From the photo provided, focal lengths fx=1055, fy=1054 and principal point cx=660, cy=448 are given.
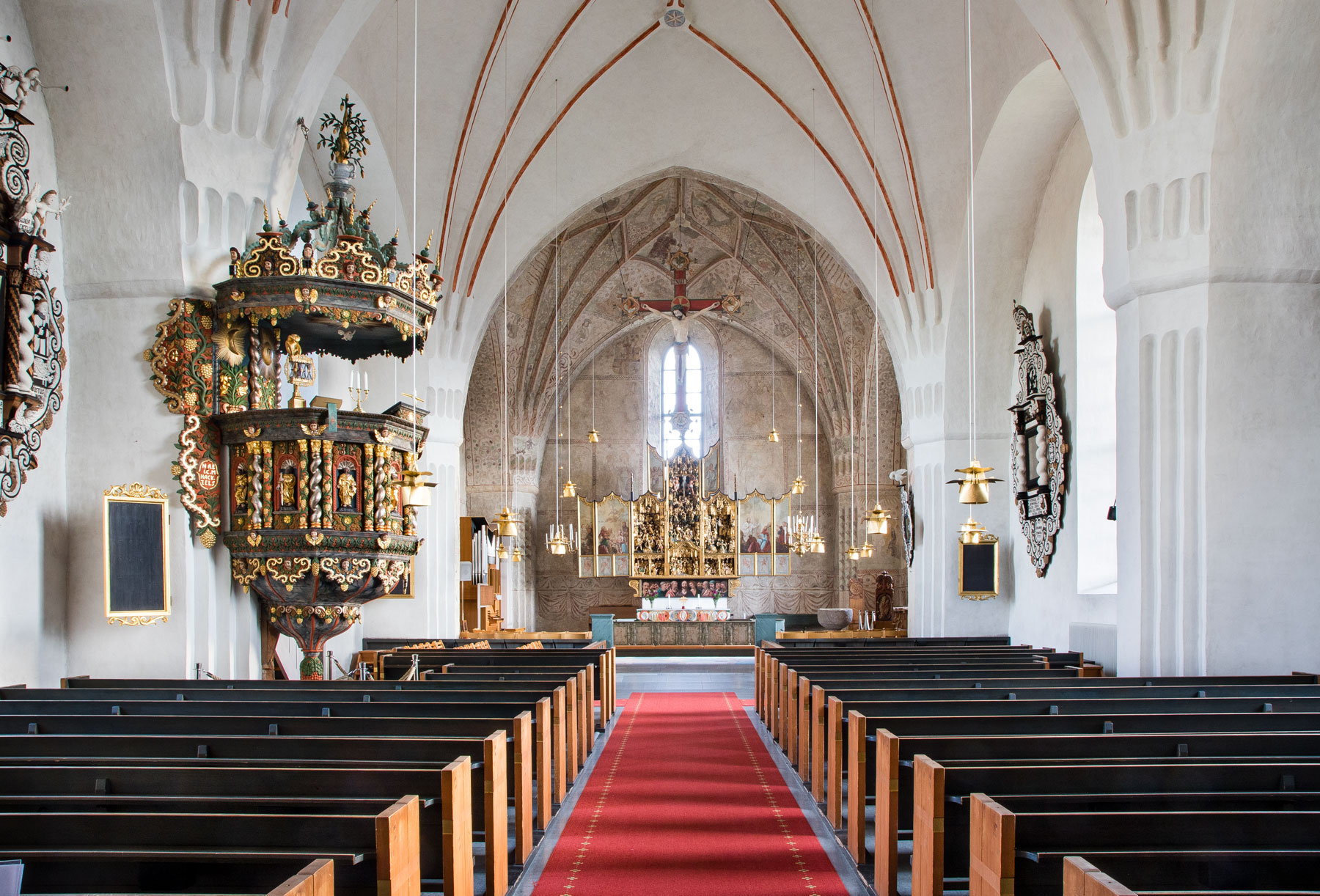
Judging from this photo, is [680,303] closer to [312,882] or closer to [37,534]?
[37,534]

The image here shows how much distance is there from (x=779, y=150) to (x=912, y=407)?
5199mm

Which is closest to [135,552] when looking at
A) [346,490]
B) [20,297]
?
[346,490]

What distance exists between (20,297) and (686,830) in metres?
6.81

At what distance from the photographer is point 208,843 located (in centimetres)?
326

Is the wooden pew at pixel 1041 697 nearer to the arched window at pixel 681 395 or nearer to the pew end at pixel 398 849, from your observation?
the pew end at pixel 398 849

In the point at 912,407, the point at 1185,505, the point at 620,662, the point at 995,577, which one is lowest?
the point at 620,662

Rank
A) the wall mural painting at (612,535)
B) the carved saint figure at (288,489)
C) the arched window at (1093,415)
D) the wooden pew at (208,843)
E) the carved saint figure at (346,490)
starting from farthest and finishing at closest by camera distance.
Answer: the wall mural painting at (612,535), the arched window at (1093,415), the carved saint figure at (346,490), the carved saint figure at (288,489), the wooden pew at (208,843)

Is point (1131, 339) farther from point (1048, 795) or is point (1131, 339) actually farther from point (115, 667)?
point (115, 667)

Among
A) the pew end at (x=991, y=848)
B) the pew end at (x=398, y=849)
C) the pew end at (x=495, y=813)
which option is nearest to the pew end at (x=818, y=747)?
the pew end at (x=495, y=813)

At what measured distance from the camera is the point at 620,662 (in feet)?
59.1

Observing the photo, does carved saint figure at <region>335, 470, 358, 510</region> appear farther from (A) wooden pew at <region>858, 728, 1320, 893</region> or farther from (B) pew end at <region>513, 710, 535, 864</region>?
(A) wooden pew at <region>858, 728, 1320, 893</region>

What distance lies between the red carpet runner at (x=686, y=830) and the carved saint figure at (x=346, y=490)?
3252 mm

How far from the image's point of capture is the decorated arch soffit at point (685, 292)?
24.0 m

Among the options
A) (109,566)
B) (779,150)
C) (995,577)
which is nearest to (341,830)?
(109,566)
